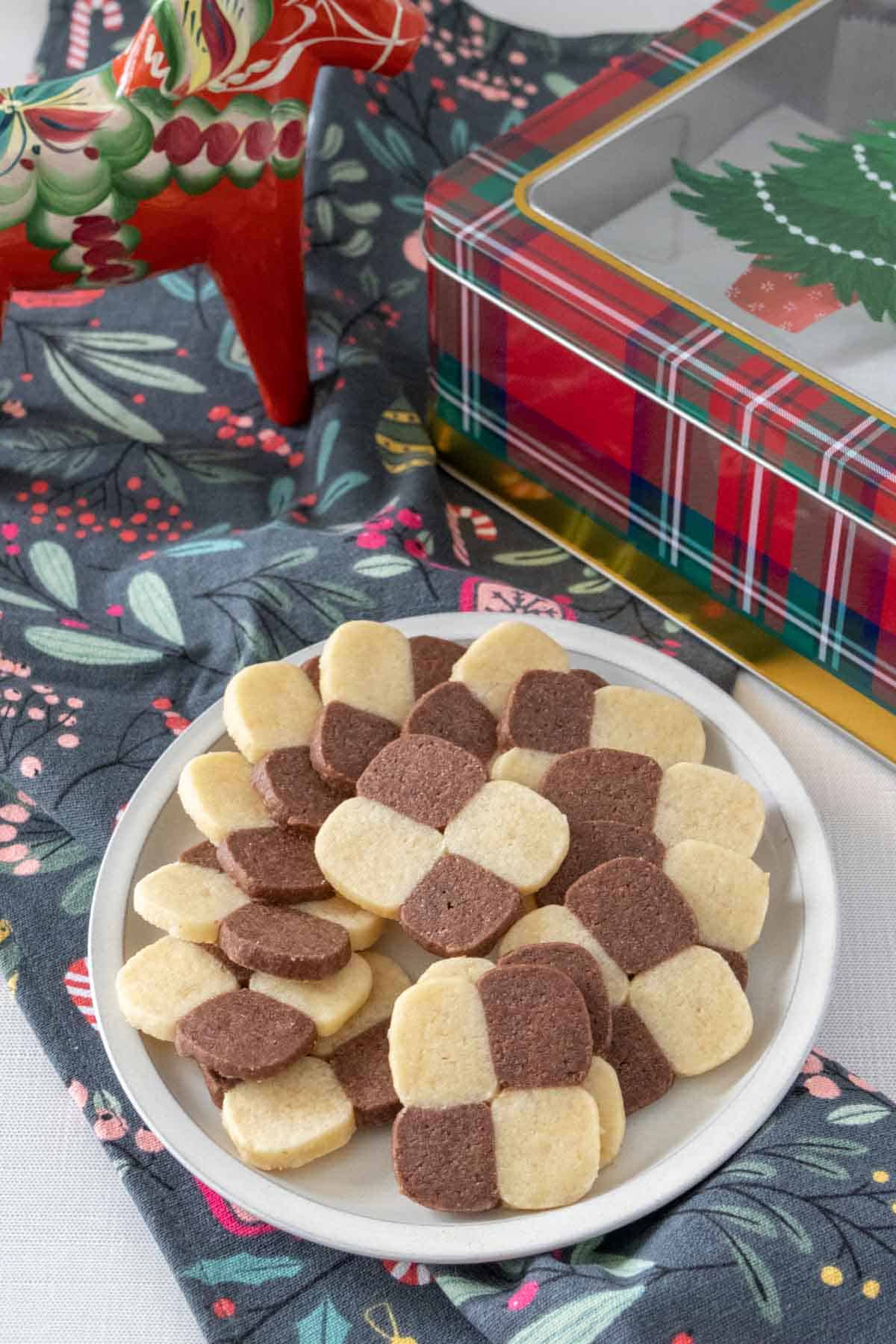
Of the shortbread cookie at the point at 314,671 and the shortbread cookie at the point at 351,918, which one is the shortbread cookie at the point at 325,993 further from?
the shortbread cookie at the point at 314,671

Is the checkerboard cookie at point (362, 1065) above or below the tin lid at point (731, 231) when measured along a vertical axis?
below

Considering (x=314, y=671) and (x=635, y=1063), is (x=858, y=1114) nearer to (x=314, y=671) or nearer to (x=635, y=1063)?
(x=635, y=1063)

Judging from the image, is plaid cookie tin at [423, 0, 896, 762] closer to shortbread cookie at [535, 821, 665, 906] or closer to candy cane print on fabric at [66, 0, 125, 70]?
shortbread cookie at [535, 821, 665, 906]

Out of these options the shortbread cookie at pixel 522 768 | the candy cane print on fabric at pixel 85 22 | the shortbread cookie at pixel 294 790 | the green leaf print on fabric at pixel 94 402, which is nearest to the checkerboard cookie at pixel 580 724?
the shortbread cookie at pixel 522 768

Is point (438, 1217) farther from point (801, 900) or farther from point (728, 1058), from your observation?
point (801, 900)

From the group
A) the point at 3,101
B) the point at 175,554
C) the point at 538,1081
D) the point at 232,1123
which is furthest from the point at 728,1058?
the point at 3,101

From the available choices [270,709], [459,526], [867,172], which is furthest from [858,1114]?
[867,172]
